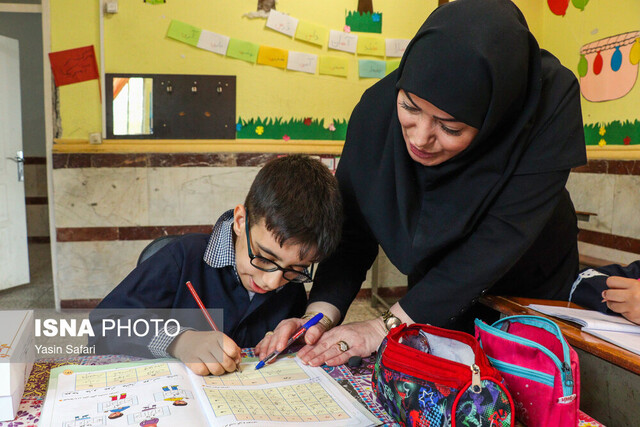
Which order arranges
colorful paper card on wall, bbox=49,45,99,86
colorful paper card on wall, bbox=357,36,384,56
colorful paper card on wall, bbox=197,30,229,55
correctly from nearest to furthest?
colorful paper card on wall, bbox=49,45,99,86 → colorful paper card on wall, bbox=197,30,229,55 → colorful paper card on wall, bbox=357,36,384,56

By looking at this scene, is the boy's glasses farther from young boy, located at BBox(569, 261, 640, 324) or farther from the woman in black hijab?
young boy, located at BBox(569, 261, 640, 324)

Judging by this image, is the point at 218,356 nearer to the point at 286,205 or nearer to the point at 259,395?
the point at 259,395

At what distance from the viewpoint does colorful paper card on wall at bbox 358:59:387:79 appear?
139 inches

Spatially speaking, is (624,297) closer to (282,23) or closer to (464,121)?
(464,121)

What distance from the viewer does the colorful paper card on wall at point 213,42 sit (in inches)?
129

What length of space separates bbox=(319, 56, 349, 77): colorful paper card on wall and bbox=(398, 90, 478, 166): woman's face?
2.57 meters

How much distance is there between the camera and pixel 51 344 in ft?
3.22

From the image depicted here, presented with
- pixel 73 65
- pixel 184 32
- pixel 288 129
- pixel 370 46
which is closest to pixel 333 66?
pixel 370 46

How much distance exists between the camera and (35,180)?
5.30m

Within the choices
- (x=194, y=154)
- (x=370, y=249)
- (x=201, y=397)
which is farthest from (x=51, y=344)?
(x=194, y=154)

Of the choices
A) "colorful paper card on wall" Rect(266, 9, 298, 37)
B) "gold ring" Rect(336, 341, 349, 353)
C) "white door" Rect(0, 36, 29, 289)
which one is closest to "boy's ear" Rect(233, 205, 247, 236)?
"gold ring" Rect(336, 341, 349, 353)

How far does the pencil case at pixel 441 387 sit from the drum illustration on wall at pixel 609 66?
99.0 inches

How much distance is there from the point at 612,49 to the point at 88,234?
3.23 metres

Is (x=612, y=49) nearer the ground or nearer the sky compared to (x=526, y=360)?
nearer the sky
